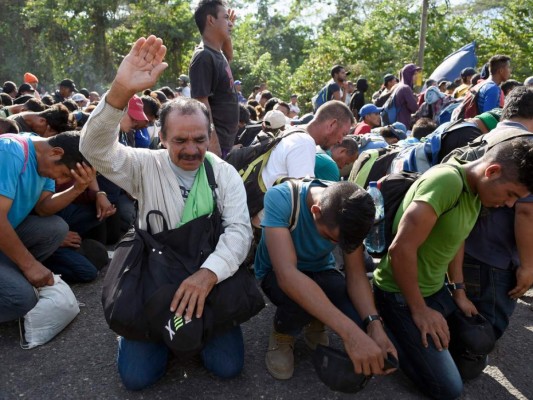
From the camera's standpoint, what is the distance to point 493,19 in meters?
17.4

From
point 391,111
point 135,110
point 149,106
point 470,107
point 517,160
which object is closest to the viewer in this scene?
point 517,160

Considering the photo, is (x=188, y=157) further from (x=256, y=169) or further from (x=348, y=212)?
(x=256, y=169)

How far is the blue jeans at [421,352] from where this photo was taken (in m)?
2.50

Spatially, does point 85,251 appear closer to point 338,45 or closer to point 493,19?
point 338,45

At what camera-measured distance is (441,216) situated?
8.27 feet

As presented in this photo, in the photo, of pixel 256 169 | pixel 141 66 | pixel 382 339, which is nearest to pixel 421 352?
pixel 382 339

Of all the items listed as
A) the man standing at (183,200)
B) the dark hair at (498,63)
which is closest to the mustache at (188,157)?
the man standing at (183,200)

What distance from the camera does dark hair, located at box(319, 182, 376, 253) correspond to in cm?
226

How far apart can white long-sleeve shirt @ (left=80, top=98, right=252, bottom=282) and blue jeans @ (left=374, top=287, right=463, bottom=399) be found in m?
1.01

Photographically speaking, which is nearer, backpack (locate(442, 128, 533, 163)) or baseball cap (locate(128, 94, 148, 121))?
backpack (locate(442, 128, 533, 163))

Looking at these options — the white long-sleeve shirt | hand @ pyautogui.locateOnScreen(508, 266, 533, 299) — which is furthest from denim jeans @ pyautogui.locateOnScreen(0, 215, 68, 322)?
hand @ pyautogui.locateOnScreen(508, 266, 533, 299)

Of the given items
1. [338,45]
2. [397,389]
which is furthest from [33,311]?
[338,45]

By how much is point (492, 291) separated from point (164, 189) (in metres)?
2.19

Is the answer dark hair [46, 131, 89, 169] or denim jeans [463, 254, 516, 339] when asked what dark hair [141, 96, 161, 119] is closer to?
dark hair [46, 131, 89, 169]
